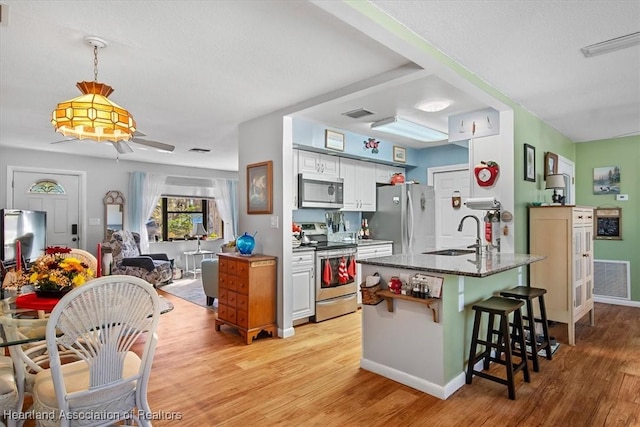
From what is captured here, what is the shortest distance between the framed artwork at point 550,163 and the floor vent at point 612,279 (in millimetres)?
1754

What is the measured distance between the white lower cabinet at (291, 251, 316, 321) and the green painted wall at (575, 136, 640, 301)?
4.20 meters

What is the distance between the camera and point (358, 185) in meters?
5.26

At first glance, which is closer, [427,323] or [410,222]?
[427,323]

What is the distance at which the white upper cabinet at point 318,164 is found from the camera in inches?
177

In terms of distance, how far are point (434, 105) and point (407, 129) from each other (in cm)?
99

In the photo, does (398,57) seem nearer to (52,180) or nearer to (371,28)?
(371,28)

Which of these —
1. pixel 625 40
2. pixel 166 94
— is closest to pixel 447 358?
pixel 625 40

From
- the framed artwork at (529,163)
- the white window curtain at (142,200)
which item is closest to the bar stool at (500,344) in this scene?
the framed artwork at (529,163)

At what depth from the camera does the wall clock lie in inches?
143

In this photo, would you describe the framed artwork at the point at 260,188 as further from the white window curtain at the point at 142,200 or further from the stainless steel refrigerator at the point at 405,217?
the white window curtain at the point at 142,200

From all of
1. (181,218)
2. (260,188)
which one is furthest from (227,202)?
(260,188)

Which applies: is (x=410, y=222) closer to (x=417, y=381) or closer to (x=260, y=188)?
(x=260, y=188)

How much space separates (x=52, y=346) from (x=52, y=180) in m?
6.07

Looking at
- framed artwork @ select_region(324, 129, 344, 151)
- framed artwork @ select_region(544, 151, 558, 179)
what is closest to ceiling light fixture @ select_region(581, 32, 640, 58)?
framed artwork @ select_region(544, 151, 558, 179)
